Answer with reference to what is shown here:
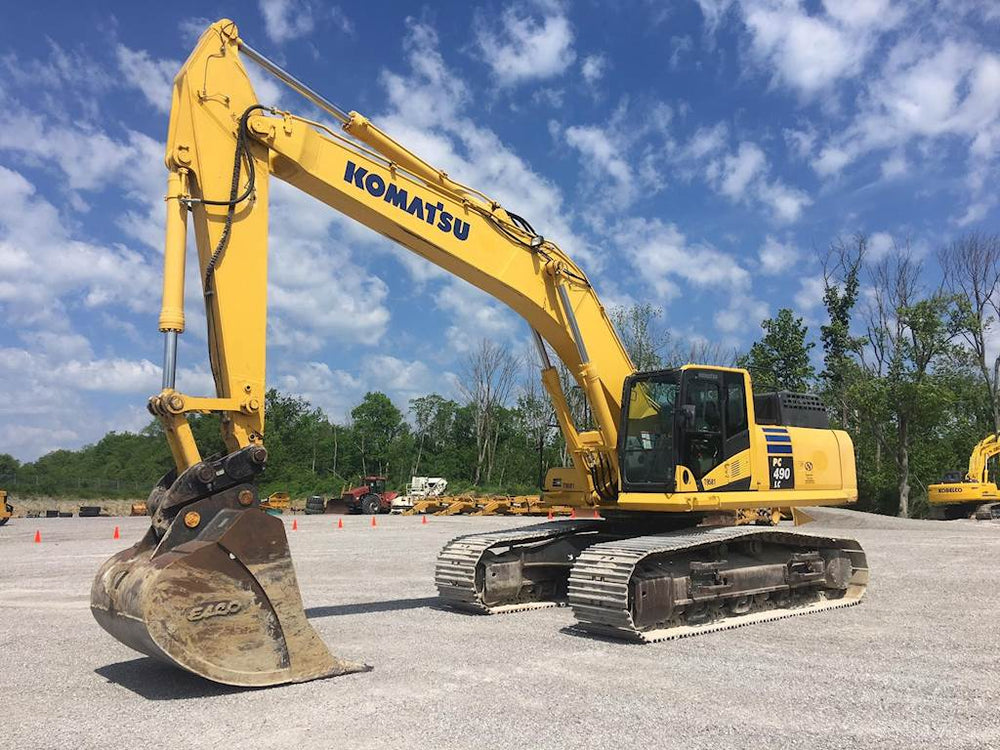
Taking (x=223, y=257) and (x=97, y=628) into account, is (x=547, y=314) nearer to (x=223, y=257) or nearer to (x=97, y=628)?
(x=223, y=257)

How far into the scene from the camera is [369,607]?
10102 mm

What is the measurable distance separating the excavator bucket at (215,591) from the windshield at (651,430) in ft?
14.3

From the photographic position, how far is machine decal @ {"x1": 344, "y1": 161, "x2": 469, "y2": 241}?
327 inches

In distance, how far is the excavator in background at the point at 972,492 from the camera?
29938mm

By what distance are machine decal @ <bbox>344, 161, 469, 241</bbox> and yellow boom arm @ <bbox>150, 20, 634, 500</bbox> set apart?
0.5 inches

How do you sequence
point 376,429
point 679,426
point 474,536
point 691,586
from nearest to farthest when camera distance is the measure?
point 691,586
point 679,426
point 474,536
point 376,429

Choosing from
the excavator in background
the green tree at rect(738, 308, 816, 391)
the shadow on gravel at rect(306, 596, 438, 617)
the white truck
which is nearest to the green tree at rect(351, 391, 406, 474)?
the white truck

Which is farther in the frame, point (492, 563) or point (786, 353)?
point (786, 353)

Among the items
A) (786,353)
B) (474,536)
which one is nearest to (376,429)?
(786,353)

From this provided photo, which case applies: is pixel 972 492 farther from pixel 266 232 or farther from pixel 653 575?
pixel 266 232

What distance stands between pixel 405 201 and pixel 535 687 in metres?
5.24

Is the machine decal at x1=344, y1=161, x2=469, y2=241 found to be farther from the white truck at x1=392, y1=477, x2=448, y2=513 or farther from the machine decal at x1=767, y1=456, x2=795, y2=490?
the white truck at x1=392, y1=477, x2=448, y2=513

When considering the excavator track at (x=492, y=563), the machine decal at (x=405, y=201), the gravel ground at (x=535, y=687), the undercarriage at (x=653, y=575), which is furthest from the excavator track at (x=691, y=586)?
the machine decal at (x=405, y=201)

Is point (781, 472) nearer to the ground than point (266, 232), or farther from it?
nearer to the ground
